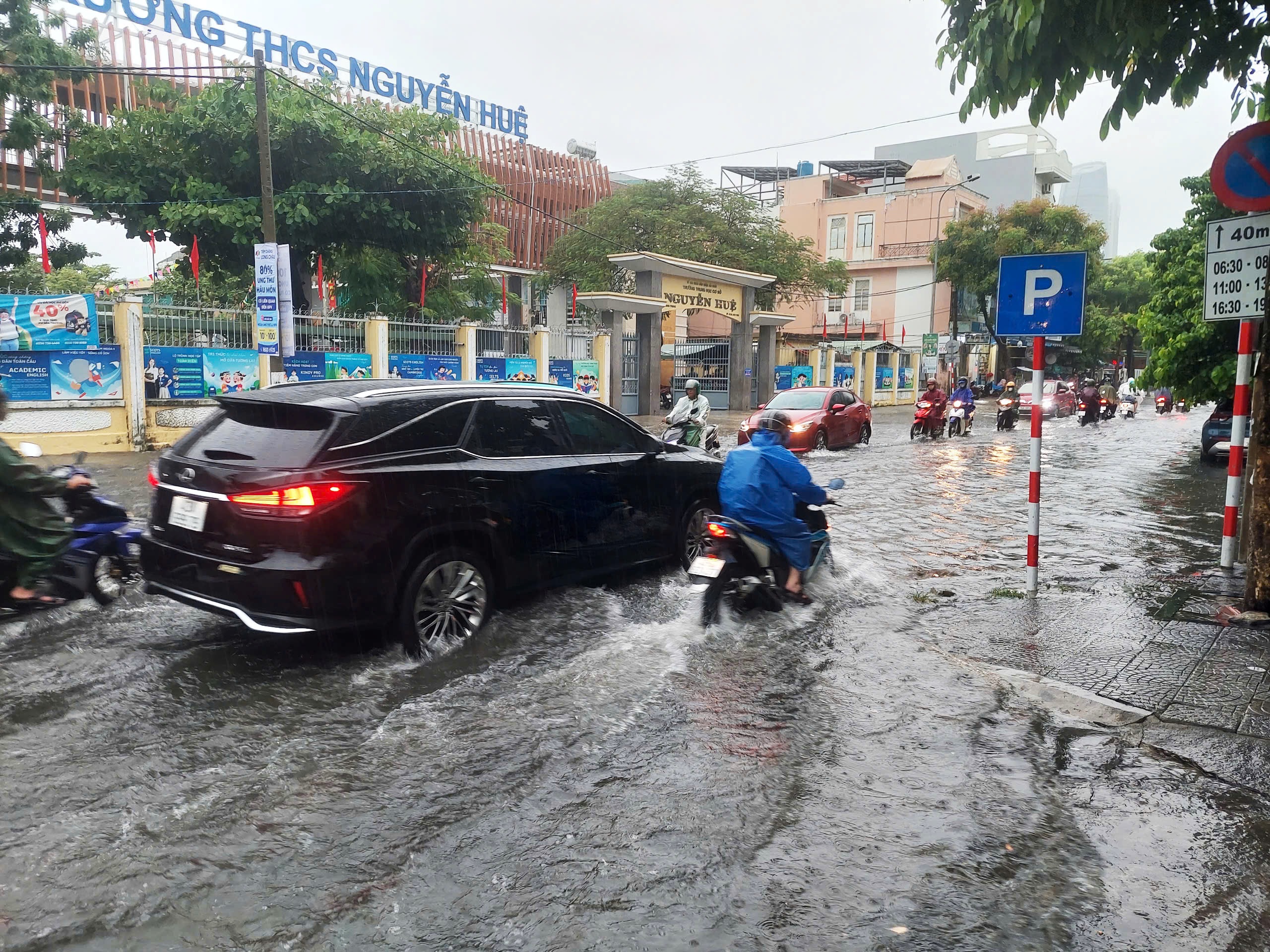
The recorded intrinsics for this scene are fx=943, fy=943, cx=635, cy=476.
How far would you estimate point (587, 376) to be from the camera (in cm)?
2638

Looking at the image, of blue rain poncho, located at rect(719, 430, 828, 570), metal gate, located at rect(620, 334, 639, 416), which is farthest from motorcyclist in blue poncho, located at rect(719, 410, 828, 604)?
metal gate, located at rect(620, 334, 639, 416)

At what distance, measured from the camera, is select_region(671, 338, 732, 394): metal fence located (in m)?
34.5

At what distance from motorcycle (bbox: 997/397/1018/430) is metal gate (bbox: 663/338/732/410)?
1036cm

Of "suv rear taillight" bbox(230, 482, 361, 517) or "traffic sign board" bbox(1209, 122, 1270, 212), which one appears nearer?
"suv rear taillight" bbox(230, 482, 361, 517)

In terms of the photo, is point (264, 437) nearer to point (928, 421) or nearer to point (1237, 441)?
point (1237, 441)

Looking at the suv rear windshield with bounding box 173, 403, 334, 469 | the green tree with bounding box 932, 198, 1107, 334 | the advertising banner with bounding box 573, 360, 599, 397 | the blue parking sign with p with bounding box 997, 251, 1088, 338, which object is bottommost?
the suv rear windshield with bounding box 173, 403, 334, 469

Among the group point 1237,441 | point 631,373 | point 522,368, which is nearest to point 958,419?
point 631,373

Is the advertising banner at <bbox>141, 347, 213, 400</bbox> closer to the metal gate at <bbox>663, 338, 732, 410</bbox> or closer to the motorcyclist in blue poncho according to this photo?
the motorcyclist in blue poncho

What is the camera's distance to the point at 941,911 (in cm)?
296

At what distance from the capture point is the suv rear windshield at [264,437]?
16.1ft

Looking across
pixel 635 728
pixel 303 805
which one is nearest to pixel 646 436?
pixel 635 728

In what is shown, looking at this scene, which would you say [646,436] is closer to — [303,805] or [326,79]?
[303,805]

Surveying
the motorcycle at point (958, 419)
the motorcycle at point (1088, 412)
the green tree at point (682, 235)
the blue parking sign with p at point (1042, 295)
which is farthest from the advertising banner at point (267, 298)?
the motorcycle at point (1088, 412)

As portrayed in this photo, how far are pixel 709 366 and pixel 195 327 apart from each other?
67.9 feet
